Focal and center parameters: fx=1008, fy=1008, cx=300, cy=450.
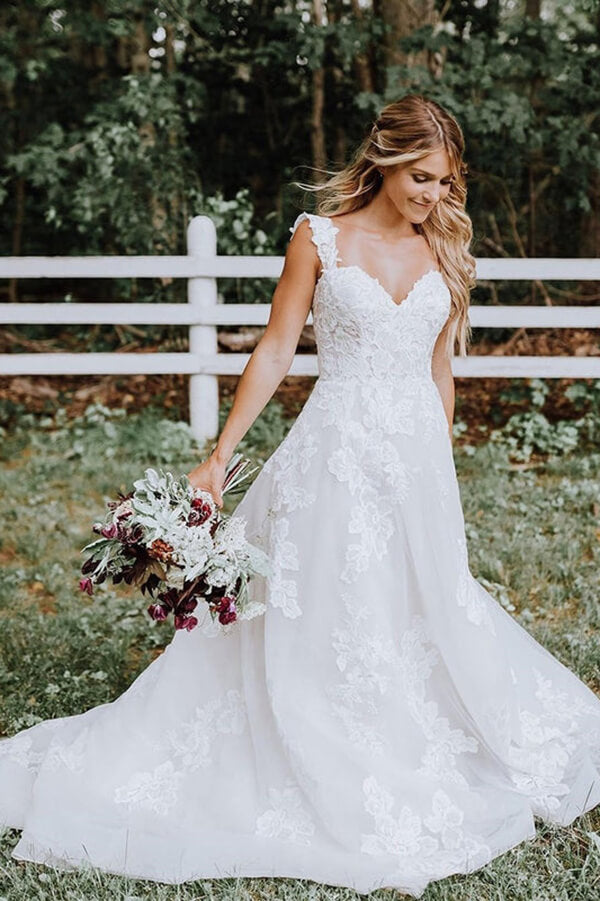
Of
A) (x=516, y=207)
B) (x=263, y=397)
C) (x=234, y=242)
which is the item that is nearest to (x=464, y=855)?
(x=263, y=397)

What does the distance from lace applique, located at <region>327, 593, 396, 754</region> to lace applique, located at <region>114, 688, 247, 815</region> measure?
332 millimetres

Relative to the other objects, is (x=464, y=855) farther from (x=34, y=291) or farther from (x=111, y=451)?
(x=34, y=291)

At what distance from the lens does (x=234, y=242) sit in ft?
28.3

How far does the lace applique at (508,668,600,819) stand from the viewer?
3.10 metres

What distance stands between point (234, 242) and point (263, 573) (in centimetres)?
621

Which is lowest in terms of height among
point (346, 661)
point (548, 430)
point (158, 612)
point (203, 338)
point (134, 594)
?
point (134, 594)

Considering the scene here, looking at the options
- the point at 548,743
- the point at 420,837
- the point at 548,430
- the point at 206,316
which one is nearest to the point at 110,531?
the point at 420,837

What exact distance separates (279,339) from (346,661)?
975 millimetres

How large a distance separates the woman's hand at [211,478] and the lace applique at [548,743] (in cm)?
126

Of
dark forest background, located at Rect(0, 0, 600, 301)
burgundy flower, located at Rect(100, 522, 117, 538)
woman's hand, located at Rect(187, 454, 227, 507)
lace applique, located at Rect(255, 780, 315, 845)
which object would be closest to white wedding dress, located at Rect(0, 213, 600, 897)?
lace applique, located at Rect(255, 780, 315, 845)

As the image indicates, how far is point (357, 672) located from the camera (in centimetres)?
299

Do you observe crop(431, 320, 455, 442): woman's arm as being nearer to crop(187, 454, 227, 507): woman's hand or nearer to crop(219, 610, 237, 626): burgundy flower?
crop(187, 454, 227, 507): woman's hand

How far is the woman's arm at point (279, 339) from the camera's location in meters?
2.98

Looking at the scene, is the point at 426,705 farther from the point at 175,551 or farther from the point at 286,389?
the point at 286,389
